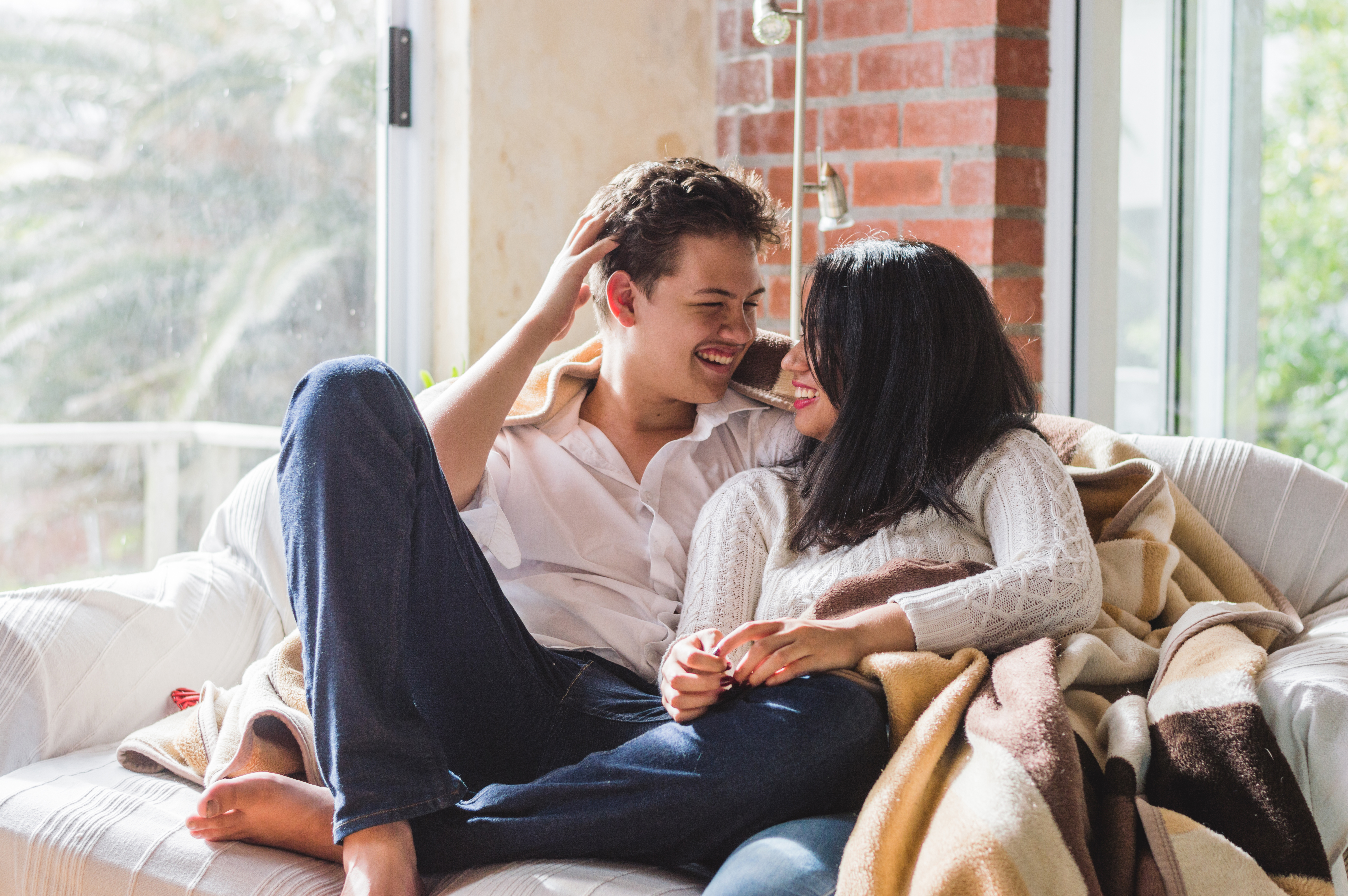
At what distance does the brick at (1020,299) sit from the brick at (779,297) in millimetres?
465

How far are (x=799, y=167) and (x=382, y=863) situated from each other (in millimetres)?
1402

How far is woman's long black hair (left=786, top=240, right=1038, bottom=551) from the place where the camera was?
1.49m

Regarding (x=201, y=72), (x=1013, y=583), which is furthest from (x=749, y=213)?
(x=201, y=72)

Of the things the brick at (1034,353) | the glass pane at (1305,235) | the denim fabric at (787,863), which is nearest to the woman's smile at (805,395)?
the denim fabric at (787,863)

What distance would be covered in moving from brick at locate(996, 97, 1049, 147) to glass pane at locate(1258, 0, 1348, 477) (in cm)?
47

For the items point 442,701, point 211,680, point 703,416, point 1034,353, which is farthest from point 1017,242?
point 211,680

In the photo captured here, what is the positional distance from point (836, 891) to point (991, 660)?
397 mm

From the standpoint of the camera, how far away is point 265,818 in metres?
1.23

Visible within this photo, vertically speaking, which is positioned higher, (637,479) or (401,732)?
(637,479)

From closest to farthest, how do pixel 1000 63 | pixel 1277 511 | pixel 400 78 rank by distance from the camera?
pixel 1277 511
pixel 1000 63
pixel 400 78

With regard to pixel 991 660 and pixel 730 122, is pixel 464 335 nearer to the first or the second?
pixel 730 122

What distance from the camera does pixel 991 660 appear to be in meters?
1.32

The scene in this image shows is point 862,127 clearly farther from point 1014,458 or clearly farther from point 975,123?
point 1014,458

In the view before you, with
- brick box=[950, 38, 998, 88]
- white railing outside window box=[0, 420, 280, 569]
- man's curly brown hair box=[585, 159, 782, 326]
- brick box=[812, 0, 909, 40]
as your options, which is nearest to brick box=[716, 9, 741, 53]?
brick box=[812, 0, 909, 40]
